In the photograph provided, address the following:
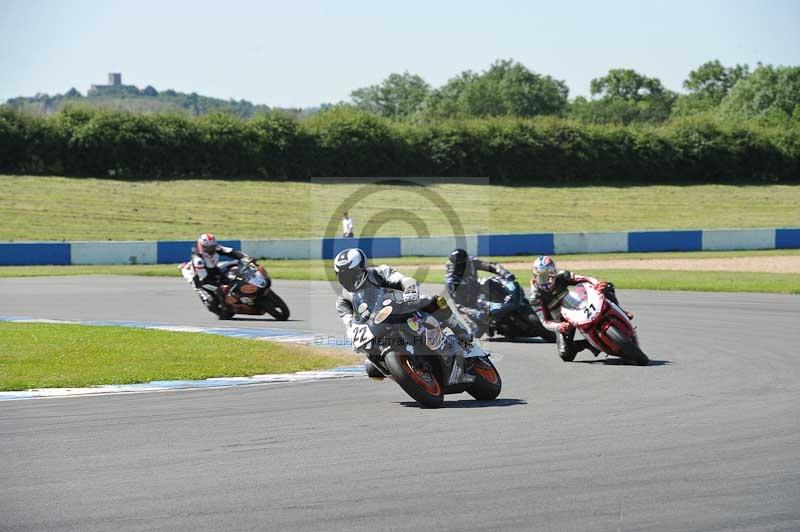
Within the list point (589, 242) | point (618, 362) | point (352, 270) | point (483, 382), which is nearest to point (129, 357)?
point (352, 270)

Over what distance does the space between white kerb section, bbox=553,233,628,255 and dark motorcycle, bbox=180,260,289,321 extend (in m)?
20.8

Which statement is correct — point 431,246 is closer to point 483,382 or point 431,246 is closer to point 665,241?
point 665,241

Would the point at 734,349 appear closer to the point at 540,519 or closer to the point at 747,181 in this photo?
the point at 540,519

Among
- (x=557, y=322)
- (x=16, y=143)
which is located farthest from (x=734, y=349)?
(x=16, y=143)

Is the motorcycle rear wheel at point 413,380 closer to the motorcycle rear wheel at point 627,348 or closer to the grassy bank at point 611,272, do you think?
the motorcycle rear wheel at point 627,348

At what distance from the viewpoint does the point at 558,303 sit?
1486cm

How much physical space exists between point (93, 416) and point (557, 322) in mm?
6579

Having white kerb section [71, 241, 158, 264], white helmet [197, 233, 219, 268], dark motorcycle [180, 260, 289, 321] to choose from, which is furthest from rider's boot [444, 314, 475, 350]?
white kerb section [71, 241, 158, 264]

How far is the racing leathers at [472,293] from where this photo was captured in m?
17.0

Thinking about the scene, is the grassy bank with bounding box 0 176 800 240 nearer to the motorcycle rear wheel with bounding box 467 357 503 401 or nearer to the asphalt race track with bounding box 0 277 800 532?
the asphalt race track with bounding box 0 277 800 532

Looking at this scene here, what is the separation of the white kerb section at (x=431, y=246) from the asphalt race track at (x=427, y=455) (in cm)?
2417

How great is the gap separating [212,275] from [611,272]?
45.7 feet

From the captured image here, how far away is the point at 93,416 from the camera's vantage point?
33.1 ft

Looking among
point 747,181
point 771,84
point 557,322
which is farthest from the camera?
point 771,84
